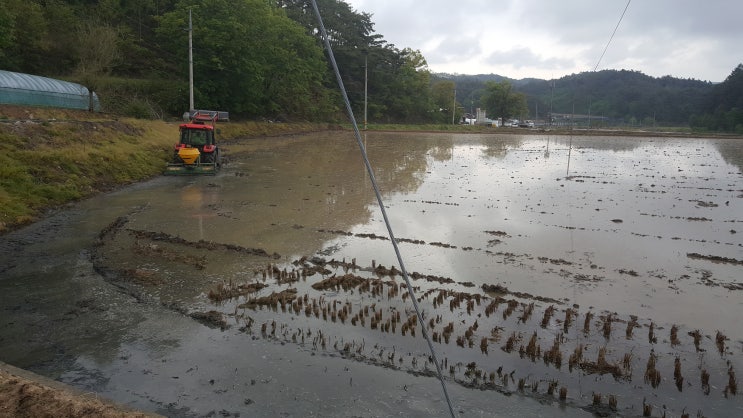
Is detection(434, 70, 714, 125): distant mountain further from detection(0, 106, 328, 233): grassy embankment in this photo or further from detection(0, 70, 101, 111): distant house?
detection(0, 106, 328, 233): grassy embankment

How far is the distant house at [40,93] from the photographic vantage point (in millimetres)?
22938

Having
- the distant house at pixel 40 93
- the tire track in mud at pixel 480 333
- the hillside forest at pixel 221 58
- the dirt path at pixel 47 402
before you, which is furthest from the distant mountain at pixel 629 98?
the dirt path at pixel 47 402

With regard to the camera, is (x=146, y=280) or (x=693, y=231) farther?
(x=693, y=231)

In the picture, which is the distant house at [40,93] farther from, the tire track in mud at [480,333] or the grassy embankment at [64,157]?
the tire track in mud at [480,333]

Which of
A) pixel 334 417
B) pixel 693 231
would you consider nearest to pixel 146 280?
pixel 334 417

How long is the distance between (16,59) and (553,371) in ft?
131

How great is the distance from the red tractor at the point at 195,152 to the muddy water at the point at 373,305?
4.40 meters

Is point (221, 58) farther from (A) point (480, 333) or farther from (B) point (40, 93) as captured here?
(A) point (480, 333)

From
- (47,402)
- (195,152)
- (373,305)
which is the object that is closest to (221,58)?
(195,152)

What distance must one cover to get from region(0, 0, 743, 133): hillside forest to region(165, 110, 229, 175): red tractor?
12347mm

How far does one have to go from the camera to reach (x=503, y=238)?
1204cm

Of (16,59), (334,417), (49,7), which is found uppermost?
(49,7)

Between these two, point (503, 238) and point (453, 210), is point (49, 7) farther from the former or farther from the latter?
point (503, 238)

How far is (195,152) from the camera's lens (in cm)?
2048
